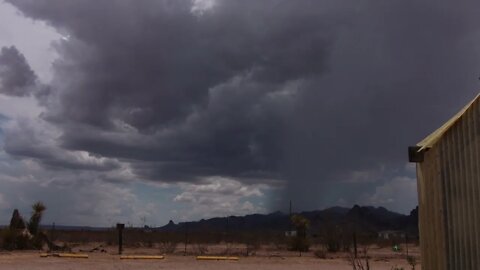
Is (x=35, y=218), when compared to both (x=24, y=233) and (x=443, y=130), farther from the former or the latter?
(x=443, y=130)

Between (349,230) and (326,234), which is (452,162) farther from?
(349,230)

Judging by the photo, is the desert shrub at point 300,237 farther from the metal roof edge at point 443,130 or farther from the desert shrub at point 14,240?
the metal roof edge at point 443,130

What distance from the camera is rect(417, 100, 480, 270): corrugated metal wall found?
9742mm

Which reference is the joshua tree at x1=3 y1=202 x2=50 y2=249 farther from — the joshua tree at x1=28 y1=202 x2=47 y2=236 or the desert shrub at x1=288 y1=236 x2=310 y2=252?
the desert shrub at x1=288 y1=236 x2=310 y2=252

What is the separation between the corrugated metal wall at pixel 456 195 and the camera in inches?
384

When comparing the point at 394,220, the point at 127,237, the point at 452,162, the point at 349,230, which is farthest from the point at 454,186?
the point at 394,220

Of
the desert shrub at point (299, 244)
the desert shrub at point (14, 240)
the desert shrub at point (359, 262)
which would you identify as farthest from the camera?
the desert shrub at point (299, 244)

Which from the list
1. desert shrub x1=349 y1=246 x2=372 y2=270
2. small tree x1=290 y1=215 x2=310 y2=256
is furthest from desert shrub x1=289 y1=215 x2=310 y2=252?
desert shrub x1=349 y1=246 x2=372 y2=270

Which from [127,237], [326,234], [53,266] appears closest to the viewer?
[53,266]

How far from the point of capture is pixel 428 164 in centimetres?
1018

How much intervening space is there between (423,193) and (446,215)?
576mm

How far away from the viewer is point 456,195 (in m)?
9.84

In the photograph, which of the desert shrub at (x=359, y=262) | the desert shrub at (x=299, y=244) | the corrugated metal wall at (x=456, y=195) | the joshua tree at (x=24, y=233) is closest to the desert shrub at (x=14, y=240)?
the joshua tree at (x=24, y=233)

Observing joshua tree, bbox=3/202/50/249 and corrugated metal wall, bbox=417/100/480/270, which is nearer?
corrugated metal wall, bbox=417/100/480/270
